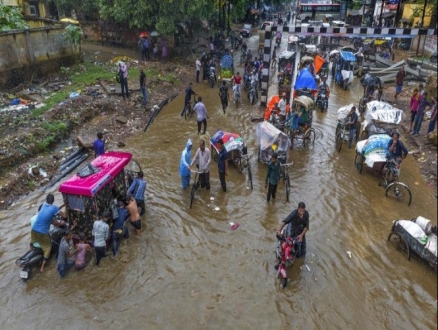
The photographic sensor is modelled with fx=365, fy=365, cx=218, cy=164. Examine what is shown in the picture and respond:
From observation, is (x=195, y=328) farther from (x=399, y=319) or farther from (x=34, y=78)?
(x=34, y=78)

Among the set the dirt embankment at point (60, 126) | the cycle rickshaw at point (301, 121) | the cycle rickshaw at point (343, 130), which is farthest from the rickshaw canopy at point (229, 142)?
the cycle rickshaw at point (343, 130)

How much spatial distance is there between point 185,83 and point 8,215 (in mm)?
13493

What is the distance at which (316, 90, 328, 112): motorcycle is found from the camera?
16.7 meters

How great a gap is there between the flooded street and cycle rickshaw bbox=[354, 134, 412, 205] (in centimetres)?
27

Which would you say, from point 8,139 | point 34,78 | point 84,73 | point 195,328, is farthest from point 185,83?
point 195,328

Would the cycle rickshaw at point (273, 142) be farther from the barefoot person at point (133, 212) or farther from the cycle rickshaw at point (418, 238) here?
the barefoot person at point (133, 212)

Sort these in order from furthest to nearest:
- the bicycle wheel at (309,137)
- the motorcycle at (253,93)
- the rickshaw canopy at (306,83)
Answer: the motorcycle at (253,93) < the rickshaw canopy at (306,83) < the bicycle wheel at (309,137)

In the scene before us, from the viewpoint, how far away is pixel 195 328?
6098 millimetres

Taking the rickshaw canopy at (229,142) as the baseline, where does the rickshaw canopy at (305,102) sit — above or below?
above

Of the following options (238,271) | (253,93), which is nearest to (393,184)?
(238,271)

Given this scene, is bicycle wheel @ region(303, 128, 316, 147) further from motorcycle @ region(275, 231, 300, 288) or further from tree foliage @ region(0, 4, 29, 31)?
tree foliage @ region(0, 4, 29, 31)

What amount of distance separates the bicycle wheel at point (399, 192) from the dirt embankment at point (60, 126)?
28.8ft

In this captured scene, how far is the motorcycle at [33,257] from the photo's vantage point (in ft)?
23.3

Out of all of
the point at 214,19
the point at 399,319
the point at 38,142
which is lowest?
the point at 399,319
